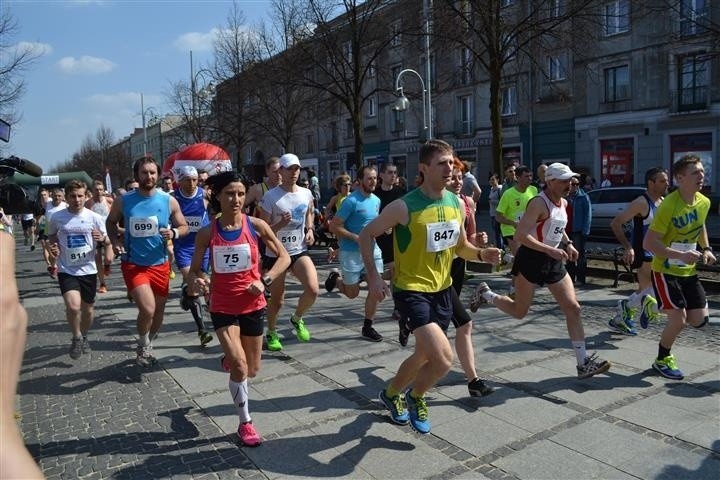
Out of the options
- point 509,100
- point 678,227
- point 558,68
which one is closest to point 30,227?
point 678,227

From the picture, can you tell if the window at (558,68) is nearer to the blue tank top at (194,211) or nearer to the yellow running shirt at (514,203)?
the yellow running shirt at (514,203)

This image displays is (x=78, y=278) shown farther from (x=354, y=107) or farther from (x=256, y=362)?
(x=354, y=107)

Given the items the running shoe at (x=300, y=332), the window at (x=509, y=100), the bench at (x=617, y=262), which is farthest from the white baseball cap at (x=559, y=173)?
the window at (x=509, y=100)

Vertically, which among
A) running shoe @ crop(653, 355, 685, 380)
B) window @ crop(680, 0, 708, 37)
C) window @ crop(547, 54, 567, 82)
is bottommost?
running shoe @ crop(653, 355, 685, 380)

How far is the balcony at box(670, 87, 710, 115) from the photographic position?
25422 mm

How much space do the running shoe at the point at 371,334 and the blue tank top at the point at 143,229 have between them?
7.55 ft

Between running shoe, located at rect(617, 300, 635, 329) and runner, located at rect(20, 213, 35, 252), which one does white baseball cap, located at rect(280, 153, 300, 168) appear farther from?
runner, located at rect(20, 213, 35, 252)

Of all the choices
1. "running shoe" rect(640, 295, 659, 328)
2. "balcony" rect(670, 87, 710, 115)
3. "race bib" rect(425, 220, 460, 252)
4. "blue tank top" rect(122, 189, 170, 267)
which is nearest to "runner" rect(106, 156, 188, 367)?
"blue tank top" rect(122, 189, 170, 267)

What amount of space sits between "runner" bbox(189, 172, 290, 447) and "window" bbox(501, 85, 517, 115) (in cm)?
3071

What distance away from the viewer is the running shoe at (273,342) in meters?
6.34

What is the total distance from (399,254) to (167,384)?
2.70 metres

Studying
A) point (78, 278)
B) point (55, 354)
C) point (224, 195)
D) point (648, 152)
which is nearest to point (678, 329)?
point (224, 195)

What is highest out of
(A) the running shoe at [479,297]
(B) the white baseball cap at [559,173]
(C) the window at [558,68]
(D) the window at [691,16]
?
(C) the window at [558,68]

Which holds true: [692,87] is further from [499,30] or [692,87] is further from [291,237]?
[291,237]
